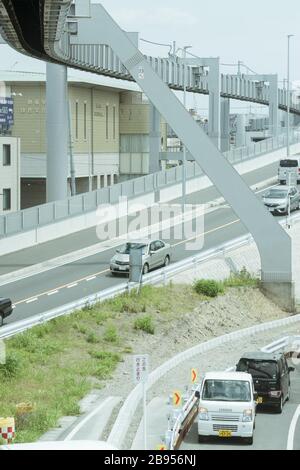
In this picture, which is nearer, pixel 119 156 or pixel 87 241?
pixel 87 241

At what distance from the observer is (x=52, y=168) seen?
58.4 m

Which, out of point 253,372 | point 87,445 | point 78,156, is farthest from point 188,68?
point 87,445

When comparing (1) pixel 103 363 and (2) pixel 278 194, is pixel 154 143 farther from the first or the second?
(1) pixel 103 363

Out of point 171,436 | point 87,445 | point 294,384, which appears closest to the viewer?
point 87,445

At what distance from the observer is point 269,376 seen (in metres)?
23.0

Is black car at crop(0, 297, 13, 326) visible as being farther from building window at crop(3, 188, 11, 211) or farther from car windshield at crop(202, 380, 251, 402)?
building window at crop(3, 188, 11, 211)

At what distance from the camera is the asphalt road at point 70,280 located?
34.4 meters

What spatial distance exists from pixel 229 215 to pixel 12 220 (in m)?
16.2

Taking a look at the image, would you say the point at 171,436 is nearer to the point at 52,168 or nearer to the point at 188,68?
the point at 52,168

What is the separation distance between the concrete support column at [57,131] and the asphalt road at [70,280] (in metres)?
7.76

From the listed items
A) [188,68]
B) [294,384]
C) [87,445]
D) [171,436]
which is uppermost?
[188,68]

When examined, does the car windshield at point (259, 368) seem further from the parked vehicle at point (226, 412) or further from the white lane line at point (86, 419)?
the white lane line at point (86, 419)

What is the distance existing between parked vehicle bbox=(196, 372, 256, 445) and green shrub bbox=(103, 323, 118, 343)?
9.28 m

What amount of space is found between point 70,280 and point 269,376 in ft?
56.5
